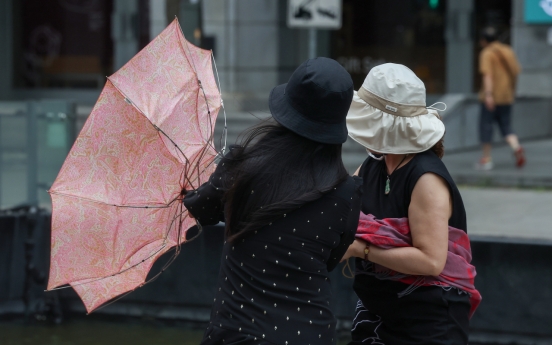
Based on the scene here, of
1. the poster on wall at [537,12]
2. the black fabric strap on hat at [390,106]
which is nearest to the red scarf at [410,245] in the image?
the black fabric strap on hat at [390,106]

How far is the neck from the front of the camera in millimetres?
3076

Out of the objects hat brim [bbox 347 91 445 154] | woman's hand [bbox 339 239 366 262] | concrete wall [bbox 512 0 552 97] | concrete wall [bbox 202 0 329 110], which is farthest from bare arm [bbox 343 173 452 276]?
concrete wall [bbox 202 0 329 110]

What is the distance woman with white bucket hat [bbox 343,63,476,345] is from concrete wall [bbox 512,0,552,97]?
13.5 meters

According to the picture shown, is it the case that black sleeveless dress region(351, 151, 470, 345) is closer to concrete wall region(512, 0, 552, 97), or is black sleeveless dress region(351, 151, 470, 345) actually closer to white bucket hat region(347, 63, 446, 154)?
white bucket hat region(347, 63, 446, 154)

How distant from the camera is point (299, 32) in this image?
1794 cm

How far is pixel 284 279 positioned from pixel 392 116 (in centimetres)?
78

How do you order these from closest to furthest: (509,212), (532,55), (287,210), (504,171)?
(287,210), (509,212), (504,171), (532,55)

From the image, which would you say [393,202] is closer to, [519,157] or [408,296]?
[408,296]

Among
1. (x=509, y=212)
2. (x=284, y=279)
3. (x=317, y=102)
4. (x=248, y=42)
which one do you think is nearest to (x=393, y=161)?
(x=317, y=102)

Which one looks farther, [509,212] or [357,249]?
[509,212]

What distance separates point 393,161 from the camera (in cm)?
311

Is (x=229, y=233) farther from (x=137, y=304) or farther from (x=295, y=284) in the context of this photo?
(x=137, y=304)

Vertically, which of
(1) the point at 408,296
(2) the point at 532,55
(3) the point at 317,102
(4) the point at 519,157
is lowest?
(4) the point at 519,157

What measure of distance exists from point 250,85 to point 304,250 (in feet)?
49.2
